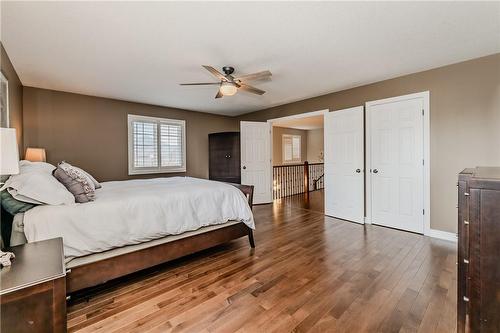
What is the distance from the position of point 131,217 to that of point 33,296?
1.07 meters

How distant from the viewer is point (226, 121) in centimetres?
673

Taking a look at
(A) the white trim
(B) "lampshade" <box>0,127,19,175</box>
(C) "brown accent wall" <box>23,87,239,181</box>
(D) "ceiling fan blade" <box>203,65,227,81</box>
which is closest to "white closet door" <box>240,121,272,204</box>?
(A) the white trim

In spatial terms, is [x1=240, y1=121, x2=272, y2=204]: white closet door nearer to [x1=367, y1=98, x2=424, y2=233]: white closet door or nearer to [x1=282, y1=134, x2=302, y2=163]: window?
[x1=367, y1=98, x2=424, y2=233]: white closet door

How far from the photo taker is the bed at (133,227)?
1780mm

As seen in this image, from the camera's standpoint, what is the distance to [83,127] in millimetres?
4387

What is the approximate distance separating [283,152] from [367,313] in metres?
7.55

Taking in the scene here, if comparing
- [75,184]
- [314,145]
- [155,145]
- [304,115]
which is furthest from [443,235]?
[314,145]

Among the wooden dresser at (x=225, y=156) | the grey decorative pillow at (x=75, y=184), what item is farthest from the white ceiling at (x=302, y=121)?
the grey decorative pillow at (x=75, y=184)

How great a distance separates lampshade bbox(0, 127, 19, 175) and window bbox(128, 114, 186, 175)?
3.94 metres

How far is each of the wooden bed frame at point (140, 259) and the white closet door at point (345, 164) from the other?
2334mm

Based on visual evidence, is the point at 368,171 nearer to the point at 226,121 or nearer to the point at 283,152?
the point at 226,121

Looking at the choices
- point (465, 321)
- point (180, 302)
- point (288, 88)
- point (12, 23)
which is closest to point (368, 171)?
point (288, 88)

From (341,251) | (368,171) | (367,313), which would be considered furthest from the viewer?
(368,171)

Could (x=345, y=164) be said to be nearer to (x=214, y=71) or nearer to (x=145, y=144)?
(x=214, y=71)
